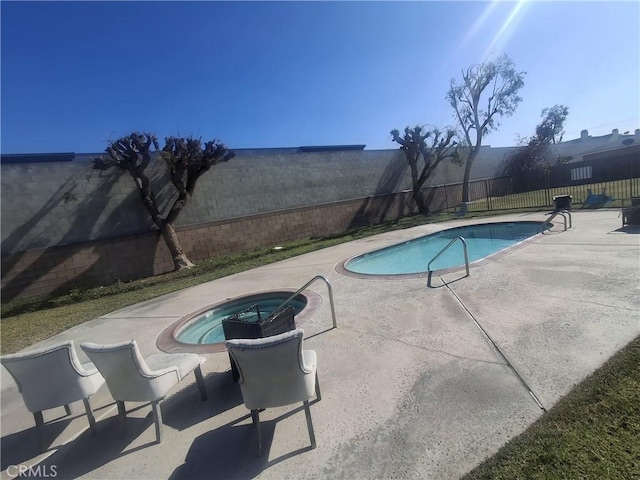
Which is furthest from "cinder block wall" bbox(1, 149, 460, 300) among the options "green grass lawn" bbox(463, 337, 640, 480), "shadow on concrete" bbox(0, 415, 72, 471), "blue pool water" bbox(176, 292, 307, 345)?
"green grass lawn" bbox(463, 337, 640, 480)

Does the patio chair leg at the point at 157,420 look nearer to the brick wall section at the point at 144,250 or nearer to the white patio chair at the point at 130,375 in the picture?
the white patio chair at the point at 130,375

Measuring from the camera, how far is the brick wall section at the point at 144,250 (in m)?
10.3

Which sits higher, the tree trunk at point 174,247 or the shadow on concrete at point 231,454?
the tree trunk at point 174,247

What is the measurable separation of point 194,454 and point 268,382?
92cm

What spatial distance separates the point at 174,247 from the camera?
12211mm

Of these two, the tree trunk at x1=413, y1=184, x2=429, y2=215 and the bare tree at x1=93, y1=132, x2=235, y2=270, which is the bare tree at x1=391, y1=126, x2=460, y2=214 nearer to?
the tree trunk at x1=413, y1=184, x2=429, y2=215

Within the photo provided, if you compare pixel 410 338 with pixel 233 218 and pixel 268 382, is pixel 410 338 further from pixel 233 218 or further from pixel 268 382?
pixel 233 218

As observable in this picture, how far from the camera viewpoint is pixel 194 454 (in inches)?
102

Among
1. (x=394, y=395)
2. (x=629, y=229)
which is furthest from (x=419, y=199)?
(x=394, y=395)

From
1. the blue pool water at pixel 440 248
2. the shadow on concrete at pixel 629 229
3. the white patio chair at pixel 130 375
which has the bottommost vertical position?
the blue pool water at pixel 440 248

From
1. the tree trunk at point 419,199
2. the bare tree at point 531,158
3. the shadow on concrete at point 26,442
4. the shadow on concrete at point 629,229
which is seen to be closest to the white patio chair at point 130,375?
the shadow on concrete at point 26,442

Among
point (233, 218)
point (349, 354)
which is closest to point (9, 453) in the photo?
point (349, 354)

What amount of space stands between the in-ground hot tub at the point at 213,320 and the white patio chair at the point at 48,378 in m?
1.71

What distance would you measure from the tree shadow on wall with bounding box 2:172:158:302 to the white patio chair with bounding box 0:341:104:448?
32.0 ft
